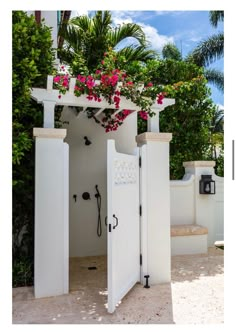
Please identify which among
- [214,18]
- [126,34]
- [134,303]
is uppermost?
[214,18]

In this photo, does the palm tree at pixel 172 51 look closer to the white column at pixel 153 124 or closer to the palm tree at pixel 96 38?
the palm tree at pixel 96 38

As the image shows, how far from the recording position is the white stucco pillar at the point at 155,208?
3396mm

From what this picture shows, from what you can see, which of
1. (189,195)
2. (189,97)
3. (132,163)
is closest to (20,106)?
(132,163)

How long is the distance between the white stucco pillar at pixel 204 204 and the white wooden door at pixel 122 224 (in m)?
2.08

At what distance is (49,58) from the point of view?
3449 mm

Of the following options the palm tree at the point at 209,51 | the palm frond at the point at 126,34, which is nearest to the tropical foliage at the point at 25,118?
the palm frond at the point at 126,34

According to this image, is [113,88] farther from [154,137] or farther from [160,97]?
[154,137]

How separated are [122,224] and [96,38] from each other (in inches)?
193

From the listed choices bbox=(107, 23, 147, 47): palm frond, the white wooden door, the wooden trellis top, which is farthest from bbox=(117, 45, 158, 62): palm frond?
the white wooden door

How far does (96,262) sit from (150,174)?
163 cm

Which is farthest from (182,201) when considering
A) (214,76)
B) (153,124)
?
(214,76)

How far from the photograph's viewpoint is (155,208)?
3.44 m

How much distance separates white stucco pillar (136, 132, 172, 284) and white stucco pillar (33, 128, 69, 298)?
0.87 metres
